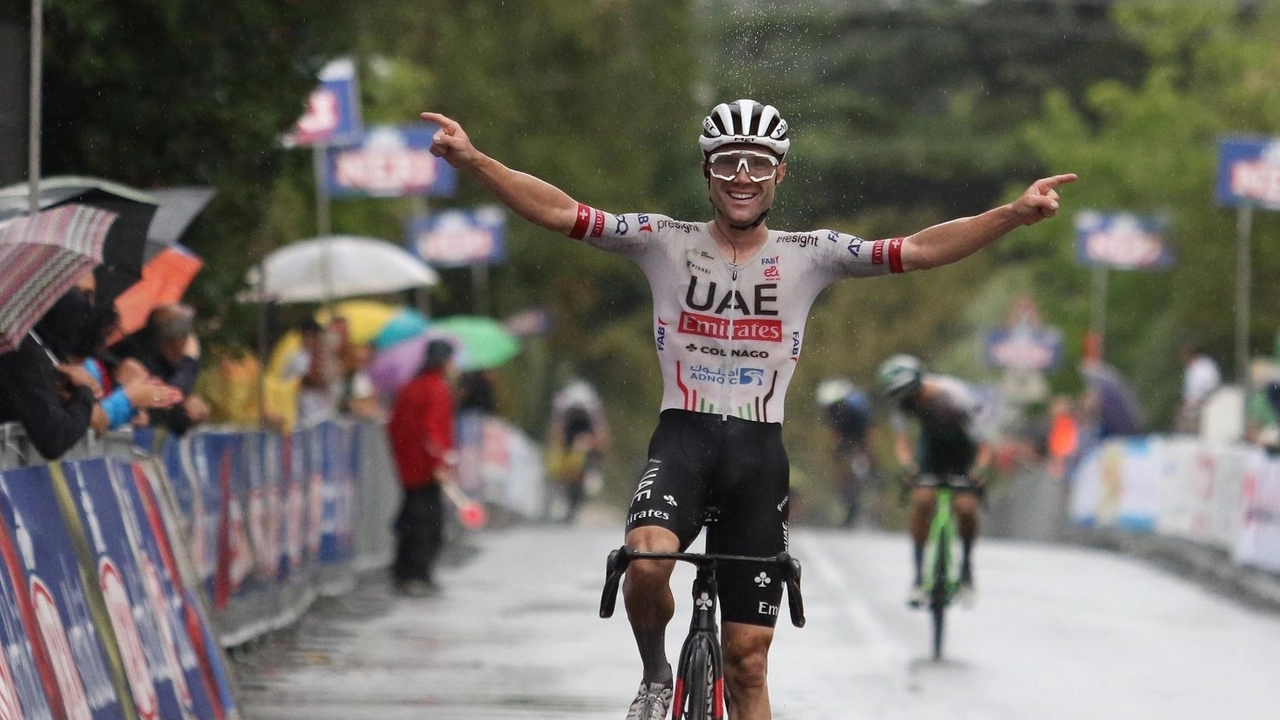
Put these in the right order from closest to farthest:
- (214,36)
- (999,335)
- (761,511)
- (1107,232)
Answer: (761,511) → (214,36) → (1107,232) → (999,335)

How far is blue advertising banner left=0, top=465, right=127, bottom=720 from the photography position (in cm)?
803

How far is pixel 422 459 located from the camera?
2039 centimetres

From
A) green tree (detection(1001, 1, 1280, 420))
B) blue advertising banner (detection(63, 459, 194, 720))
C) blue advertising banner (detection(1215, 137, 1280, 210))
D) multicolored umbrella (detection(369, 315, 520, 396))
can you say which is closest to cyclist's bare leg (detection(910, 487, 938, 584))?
blue advertising banner (detection(63, 459, 194, 720))

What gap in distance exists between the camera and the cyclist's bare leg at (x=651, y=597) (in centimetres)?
762

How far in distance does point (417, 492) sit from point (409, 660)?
6.32 m

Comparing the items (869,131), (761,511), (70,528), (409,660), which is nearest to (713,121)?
(761,511)

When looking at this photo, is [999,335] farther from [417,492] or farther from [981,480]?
[981,480]

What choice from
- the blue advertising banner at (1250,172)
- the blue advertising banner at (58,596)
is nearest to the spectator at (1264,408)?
the blue advertising banner at (1250,172)

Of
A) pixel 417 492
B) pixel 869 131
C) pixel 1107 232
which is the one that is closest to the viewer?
pixel 417 492

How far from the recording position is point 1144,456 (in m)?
29.1

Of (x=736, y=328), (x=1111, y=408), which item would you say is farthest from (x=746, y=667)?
(x=1111, y=408)

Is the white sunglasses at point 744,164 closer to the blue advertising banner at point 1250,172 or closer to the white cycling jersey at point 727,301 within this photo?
the white cycling jersey at point 727,301

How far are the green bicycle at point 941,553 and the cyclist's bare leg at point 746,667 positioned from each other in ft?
23.0

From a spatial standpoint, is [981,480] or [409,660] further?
[981,480]
